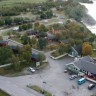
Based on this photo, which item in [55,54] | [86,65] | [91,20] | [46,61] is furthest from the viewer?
[91,20]

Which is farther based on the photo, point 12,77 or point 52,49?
point 52,49

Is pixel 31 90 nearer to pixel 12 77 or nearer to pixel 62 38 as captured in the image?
pixel 12 77

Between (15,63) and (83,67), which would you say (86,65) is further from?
(15,63)

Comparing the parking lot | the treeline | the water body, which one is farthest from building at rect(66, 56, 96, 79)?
the treeline

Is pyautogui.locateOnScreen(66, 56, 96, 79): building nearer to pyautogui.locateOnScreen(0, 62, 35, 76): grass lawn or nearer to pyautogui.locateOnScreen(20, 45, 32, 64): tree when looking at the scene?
pyautogui.locateOnScreen(20, 45, 32, 64): tree

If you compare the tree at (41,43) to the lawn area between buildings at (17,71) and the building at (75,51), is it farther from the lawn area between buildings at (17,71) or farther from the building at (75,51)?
the lawn area between buildings at (17,71)

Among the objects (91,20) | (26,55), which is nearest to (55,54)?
(26,55)

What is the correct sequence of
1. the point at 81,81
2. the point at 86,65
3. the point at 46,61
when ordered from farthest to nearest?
the point at 46,61
the point at 86,65
the point at 81,81

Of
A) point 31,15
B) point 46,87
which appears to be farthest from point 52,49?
point 31,15
